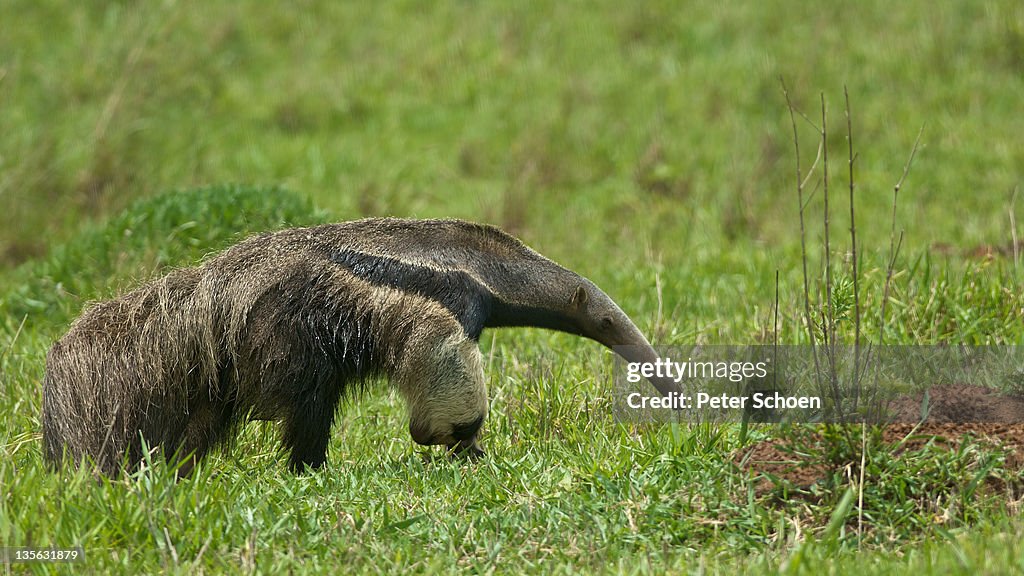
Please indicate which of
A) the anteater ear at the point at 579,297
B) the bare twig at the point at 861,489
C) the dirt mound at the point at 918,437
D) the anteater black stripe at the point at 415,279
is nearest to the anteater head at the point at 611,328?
the anteater ear at the point at 579,297

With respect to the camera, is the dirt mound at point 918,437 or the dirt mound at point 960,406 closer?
the dirt mound at point 918,437

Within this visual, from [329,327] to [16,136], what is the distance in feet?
23.0

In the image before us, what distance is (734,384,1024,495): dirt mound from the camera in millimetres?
4277

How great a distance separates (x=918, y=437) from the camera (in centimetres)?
440

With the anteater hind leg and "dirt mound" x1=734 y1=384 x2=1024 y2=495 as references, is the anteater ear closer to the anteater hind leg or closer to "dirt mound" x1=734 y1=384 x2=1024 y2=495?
the anteater hind leg

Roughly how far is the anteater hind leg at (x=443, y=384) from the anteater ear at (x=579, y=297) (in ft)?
2.09

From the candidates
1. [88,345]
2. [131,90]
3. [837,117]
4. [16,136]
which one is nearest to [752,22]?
[837,117]

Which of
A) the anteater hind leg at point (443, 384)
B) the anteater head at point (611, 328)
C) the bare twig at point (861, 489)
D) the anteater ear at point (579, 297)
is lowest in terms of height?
the bare twig at point (861, 489)

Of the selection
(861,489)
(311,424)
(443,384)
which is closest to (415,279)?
(443,384)

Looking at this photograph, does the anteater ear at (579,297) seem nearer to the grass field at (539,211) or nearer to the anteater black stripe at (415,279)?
the grass field at (539,211)

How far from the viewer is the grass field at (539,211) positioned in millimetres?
4078

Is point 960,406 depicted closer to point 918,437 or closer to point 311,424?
point 918,437

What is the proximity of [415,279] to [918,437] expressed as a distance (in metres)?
1.97

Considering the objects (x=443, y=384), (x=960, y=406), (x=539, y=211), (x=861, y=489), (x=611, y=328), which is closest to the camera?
(x=861, y=489)
